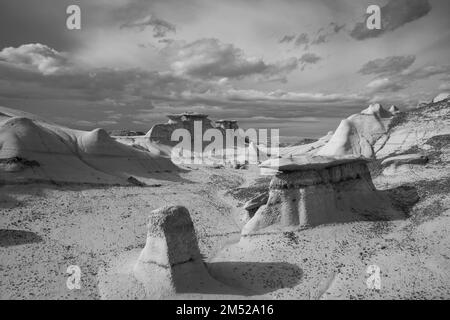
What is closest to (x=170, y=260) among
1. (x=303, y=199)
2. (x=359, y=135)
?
(x=303, y=199)

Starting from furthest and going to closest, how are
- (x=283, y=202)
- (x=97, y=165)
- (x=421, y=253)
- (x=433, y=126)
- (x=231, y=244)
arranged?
(x=97, y=165)
(x=433, y=126)
(x=231, y=244)
(x=283, y=202)
(x=421, y=253)

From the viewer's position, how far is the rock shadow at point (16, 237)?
16594 millimetres

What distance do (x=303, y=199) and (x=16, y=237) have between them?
49.7 feet

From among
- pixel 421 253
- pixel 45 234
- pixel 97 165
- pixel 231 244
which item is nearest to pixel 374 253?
pixel 421 253

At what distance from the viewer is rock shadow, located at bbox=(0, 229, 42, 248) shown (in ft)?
54.4

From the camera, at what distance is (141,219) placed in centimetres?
2264

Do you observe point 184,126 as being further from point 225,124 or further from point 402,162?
point 402,162

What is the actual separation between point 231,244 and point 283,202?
381cm

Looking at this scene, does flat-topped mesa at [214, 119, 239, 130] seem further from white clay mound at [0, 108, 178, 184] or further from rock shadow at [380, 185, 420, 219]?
rock shadow at [380, 185, 420, 219]

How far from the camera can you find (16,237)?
1731 centimetres

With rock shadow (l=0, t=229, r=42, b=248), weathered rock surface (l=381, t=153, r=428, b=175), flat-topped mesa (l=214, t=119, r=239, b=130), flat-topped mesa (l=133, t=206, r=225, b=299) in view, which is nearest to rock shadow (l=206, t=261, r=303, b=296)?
flat-topped mesa (l=133, t=206, r=225, b=299)

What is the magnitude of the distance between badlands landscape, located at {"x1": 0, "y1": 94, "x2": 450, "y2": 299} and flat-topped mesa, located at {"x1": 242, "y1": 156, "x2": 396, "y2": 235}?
58 mm
